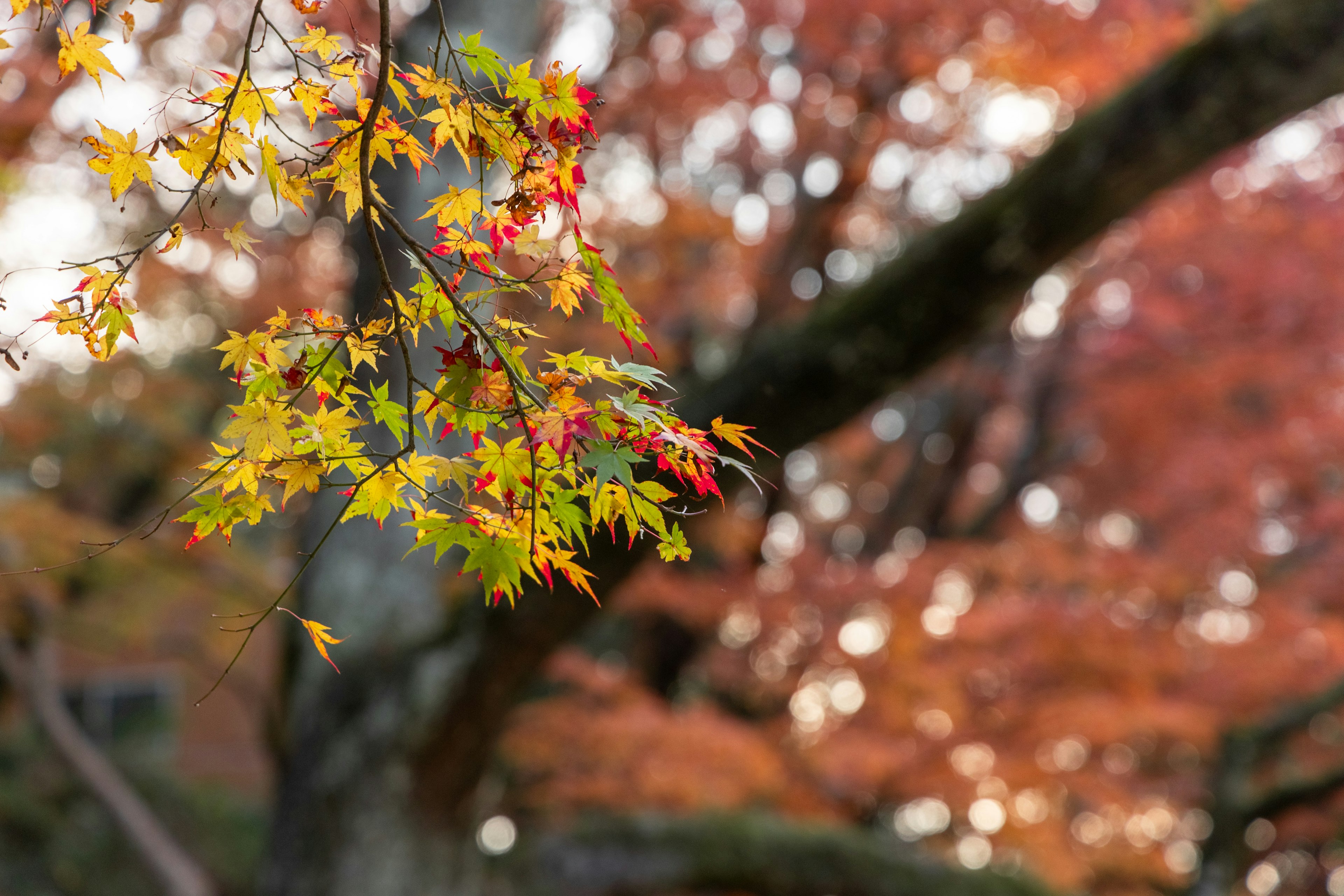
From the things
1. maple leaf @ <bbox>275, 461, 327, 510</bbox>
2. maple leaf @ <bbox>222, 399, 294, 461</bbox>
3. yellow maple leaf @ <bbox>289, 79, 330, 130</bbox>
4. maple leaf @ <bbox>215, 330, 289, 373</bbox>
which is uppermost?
yellow maple leaf @ <bbox>289, 79, 330, 130</bbox>

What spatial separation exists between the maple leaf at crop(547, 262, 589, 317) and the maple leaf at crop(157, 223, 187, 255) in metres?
0.36

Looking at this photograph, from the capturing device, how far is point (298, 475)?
1.07 m

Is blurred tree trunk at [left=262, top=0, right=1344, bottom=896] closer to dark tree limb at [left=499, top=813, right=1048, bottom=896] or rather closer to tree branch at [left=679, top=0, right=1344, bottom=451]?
tree branch at [left=679, top=0, right=1344, bottom=451]

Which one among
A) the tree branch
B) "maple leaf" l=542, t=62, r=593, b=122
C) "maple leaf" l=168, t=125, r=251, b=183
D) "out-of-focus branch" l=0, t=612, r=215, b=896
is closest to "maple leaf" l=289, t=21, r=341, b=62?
"maple leaf" l=168, t=125, r=251, b=183

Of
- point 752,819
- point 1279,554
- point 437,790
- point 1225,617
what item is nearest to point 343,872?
point 437,790

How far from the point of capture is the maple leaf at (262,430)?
1.04m

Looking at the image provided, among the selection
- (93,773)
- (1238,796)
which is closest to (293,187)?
(93,773)

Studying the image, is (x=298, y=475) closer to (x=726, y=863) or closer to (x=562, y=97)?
(x=562, y=97)

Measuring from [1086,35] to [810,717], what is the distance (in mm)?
4428

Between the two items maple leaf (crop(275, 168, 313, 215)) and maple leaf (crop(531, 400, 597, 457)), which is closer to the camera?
maple leaf (crop(531, 400, 597, 457))

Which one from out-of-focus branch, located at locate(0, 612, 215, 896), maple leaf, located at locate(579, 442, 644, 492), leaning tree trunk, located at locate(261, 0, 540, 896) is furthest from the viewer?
out-of-focus branch, located at locate(0, 612, 215, 896)

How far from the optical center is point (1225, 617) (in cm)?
756

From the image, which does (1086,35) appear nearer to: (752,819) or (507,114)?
(752,819)

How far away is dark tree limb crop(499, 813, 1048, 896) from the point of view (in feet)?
19.3
